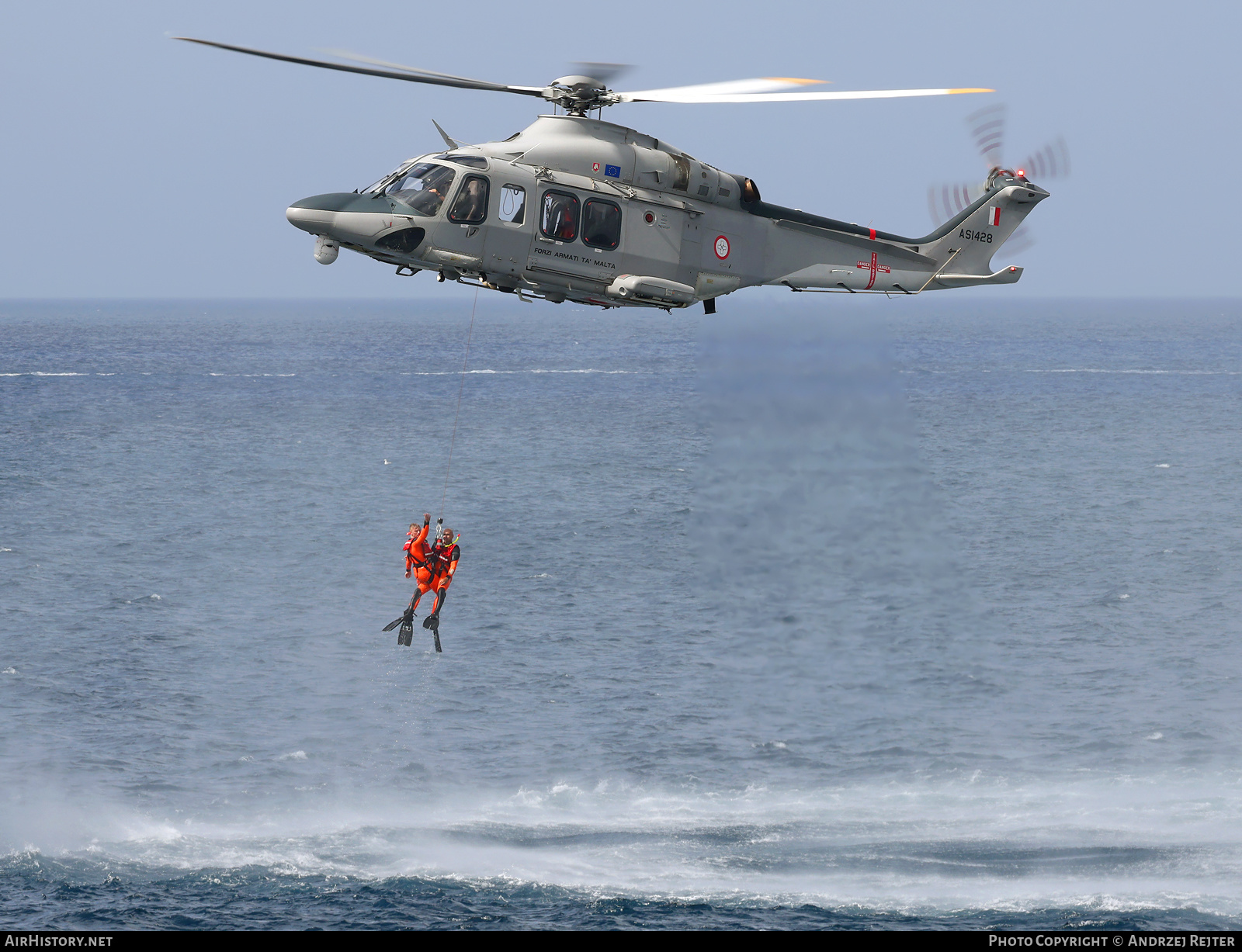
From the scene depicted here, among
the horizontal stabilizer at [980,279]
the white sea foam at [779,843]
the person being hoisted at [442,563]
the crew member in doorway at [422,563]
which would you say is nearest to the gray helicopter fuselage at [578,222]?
the horizontal stabilizer at [980,279]

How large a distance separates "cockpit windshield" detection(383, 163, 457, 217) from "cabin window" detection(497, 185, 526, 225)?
117cm

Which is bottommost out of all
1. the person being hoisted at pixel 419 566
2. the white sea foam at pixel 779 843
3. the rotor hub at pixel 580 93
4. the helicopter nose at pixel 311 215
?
the white sea foam at pixel 779 843

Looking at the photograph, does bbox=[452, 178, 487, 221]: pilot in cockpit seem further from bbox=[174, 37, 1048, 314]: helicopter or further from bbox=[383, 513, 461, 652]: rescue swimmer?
bbox=[383, 513, 461, 652]: rescue swimmer

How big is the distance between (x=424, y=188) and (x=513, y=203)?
1.97 meters

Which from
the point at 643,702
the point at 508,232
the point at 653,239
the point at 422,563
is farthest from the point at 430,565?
the point at 643,702

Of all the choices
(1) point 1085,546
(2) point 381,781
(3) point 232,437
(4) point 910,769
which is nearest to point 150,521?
(3) point 232,437

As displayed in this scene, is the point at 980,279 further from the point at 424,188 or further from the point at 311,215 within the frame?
the point at 311,215

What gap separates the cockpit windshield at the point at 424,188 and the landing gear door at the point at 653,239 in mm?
4191

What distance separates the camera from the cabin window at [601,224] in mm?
29688

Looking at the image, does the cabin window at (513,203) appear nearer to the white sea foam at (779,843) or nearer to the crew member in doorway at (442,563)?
the crew member in doorway at (442,563)

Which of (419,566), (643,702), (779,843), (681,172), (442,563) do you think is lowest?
(779,843)

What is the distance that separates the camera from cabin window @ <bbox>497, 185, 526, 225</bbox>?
1150 inches

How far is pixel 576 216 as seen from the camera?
29.6 meters

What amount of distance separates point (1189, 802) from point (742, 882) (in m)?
25.9
